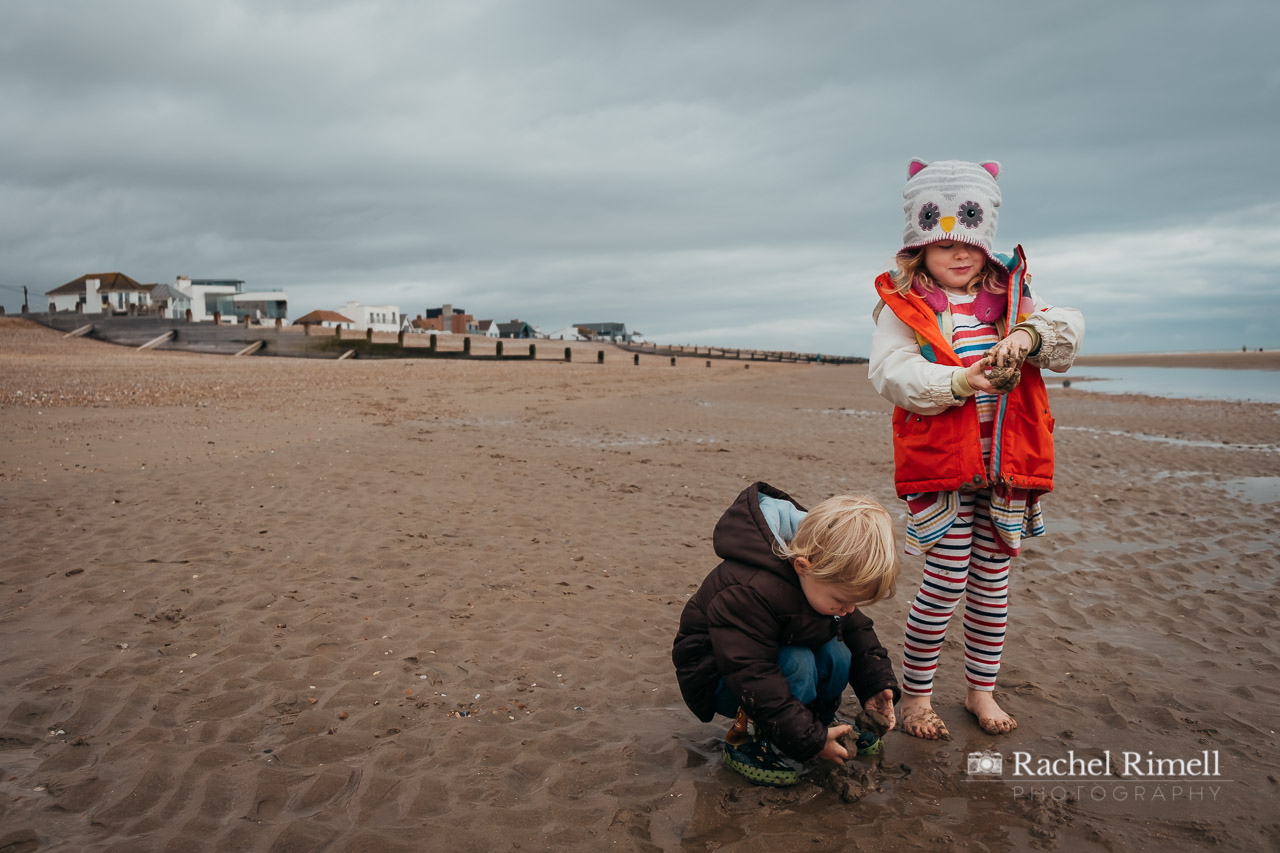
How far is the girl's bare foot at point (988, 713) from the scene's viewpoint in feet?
10.0

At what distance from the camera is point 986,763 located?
9.34 ft

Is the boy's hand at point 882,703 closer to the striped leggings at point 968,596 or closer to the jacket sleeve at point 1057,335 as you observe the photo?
the striped leggings at point 968,596

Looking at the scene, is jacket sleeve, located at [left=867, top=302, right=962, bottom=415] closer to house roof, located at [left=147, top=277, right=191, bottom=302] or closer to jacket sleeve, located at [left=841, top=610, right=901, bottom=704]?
jacket sleeve, located at [left=841, top=610, right=901, bottom=704]

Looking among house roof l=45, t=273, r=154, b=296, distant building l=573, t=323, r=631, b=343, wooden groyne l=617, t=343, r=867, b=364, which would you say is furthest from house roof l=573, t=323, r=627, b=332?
house roof l=45, t=273, r=154, b=296

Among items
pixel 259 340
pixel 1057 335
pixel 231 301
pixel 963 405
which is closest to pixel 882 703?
pixel 963 405

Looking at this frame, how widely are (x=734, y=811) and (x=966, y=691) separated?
1531 mm

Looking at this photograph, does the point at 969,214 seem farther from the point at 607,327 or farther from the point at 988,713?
the point at 607,327

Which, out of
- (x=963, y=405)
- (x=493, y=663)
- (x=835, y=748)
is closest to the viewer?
(x=835, y=748)

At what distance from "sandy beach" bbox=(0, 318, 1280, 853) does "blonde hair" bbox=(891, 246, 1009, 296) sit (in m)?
1.84

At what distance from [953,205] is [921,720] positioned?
2.08m

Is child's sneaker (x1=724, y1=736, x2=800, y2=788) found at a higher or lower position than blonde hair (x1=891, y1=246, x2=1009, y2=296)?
lower

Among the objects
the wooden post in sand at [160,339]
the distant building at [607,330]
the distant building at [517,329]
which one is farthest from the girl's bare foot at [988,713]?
the distant building at [607,330]

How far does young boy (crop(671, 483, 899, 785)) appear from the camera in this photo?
2.38m

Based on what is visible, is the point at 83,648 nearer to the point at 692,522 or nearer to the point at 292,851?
the point at 292,851
